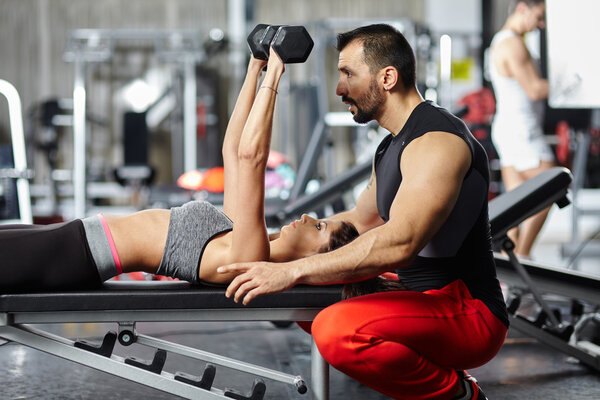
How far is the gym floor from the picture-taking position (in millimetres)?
2023

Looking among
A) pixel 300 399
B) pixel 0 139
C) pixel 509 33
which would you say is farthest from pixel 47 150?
pixel 300 399

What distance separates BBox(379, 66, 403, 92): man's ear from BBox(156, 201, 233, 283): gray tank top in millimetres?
520

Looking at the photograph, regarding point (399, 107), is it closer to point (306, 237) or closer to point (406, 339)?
point (306, 237)

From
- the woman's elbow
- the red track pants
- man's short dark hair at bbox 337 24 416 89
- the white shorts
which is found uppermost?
man's short dark hair at bbox 337 24 416 89

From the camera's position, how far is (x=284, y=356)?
2484 mm

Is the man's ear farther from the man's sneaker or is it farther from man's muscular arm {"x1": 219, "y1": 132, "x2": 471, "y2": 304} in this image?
the man's sneaker

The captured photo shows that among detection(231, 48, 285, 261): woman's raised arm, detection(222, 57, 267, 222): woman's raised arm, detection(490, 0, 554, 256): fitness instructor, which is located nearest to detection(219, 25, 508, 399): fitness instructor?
detection(231, 48, 285, 261): woman's raised arm

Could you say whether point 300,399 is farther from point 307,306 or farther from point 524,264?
point 524,264

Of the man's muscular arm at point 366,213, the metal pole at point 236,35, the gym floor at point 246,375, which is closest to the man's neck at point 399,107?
the man's muscular arm at point 366,213

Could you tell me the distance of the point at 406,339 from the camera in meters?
1.51

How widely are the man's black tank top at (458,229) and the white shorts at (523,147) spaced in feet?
6.28

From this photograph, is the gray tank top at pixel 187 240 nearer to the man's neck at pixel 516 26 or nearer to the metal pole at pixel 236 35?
the man's neck at pixel 516 26

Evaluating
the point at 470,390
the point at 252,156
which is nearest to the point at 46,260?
the point at 252,156

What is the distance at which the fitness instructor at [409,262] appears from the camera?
1.45 meters
